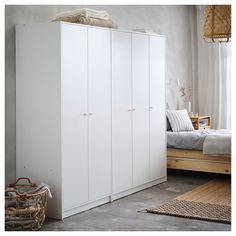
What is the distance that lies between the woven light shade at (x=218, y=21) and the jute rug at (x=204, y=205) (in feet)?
5.47

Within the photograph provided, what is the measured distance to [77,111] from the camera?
4.30m

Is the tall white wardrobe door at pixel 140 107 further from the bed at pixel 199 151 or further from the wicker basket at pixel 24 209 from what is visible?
the wicker basket at pixel 24 209

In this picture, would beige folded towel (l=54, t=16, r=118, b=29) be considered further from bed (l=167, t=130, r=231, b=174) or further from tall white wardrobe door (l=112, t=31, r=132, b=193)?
bed (l=167, t=130, r=231, b=174)

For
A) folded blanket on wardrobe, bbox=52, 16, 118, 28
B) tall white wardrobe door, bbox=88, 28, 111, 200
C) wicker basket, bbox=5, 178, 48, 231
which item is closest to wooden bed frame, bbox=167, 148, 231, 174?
tall white wardrobe door, bbox=88, 28, 111, 200

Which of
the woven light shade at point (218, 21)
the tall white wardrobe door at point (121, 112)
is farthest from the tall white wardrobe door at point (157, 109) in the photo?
the woven light shade at point (218, 21)

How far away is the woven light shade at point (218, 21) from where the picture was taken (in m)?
4.07

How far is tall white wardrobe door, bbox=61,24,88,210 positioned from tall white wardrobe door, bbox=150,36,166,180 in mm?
1353

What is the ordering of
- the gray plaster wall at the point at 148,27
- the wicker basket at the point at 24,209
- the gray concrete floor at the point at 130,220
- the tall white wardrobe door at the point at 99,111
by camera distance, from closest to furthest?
1. the wicker basket at the point at 24,209
2. the gray concrete floor at the point at 130,220
3. the gray plaster wall at the point at 148,27
4. the tall white wardrobe door at the point at 99,111

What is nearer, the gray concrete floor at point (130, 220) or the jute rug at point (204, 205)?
the gray concrete floor at point (130, 220)

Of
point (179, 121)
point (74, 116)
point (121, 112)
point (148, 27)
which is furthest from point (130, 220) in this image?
point (148, 27)

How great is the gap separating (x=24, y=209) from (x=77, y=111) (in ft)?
3.43

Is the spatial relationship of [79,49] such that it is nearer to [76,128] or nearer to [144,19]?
[76,128]

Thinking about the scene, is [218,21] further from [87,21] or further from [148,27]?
[148,27]

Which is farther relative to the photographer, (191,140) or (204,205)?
(191,140)
